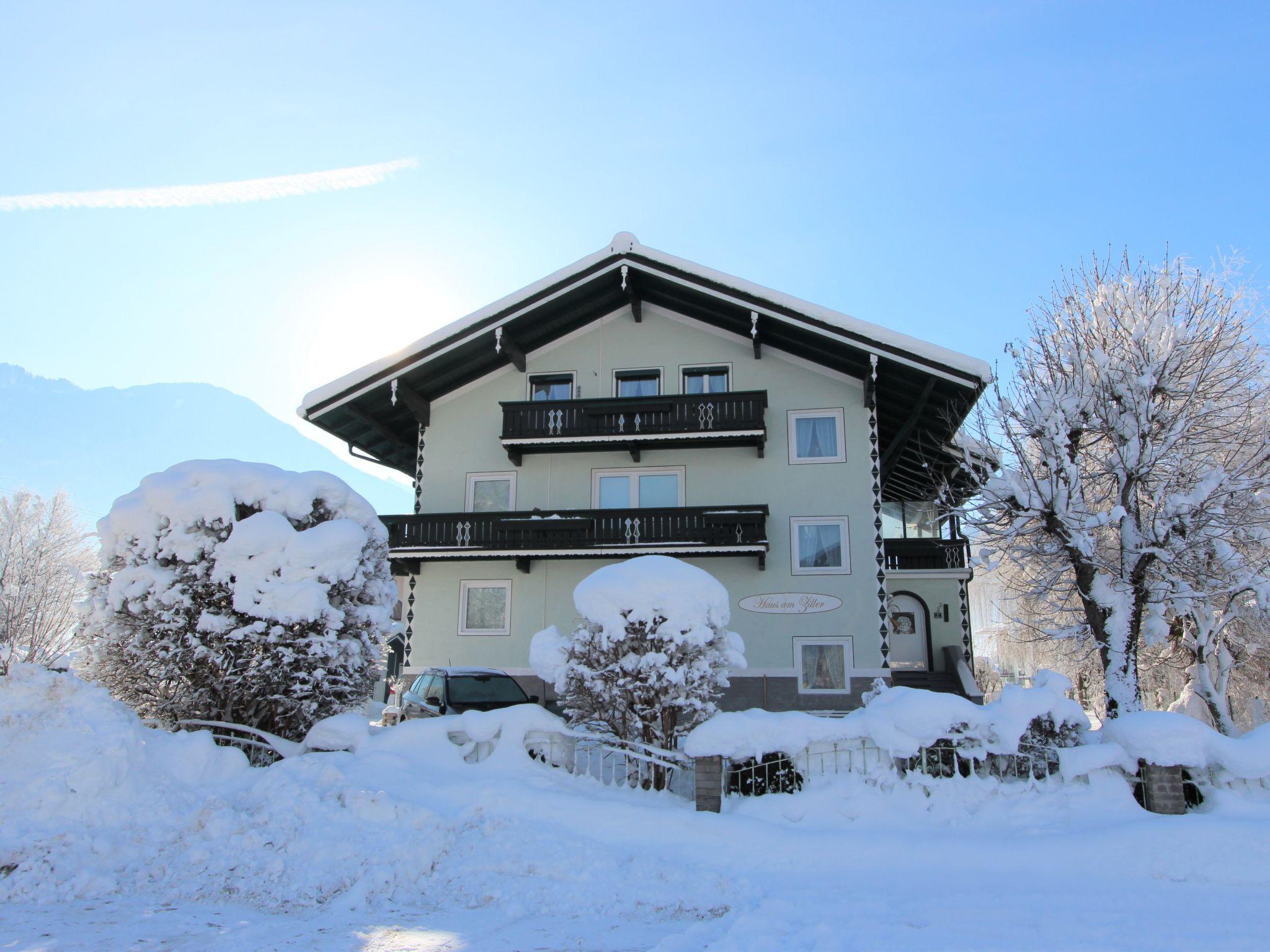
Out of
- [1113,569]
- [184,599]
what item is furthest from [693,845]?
[1113,569]

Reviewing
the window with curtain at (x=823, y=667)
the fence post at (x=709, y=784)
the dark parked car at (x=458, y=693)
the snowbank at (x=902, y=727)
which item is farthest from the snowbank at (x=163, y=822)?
the window with curtain at (x=823, y=667)

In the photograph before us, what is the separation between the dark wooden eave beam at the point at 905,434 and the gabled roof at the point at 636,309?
0.05 meters

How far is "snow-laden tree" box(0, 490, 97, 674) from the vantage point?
28.9 m

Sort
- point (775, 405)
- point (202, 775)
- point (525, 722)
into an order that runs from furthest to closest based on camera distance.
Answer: point (775, 405), point (525, 722), point (202, 775)

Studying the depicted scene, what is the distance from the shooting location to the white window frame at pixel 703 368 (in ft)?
74.3

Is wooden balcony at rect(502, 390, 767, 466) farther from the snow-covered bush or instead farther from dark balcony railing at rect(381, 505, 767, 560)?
the snow-covered bush

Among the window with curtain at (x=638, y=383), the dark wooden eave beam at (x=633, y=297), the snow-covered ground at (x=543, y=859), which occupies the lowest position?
the snow-covered ground at (x=543, y=859)

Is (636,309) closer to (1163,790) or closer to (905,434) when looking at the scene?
(905,434)

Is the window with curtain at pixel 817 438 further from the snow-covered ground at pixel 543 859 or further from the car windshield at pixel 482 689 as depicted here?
the snow-covered ground at pixel 543 859

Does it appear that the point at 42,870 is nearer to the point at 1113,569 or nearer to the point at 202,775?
the point at 202,775

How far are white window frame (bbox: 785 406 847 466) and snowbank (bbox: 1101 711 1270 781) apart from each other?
12206 millimetres

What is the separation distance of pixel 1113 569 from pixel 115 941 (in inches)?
569

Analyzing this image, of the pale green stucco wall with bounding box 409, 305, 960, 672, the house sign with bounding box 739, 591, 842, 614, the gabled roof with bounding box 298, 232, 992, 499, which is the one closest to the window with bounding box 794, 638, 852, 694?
the pale green stucco wall with bounding box 409, 305, 960, 672

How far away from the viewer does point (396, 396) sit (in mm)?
22625
